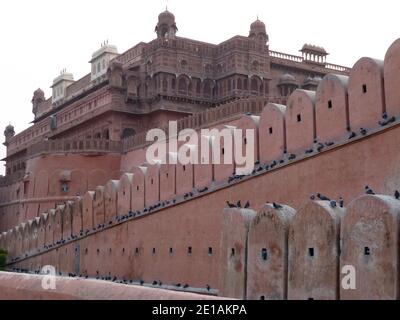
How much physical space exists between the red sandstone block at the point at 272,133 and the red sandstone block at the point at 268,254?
3.04 m

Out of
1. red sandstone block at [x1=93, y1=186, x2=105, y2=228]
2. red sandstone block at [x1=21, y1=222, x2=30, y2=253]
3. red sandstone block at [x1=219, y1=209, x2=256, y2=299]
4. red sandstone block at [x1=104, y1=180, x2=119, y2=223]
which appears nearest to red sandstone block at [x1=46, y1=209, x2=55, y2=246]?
red sandstone block at [x1=21, y1=222, x2=30, y2=253]

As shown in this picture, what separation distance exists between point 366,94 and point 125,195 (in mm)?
8804

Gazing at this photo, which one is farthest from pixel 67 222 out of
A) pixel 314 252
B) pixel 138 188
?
pixel 314 252

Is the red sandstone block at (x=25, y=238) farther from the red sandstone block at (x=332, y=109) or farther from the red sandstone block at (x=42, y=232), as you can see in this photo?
the red sandstone block at (x=332, y=109)

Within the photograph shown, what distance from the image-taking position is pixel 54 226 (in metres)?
21.2

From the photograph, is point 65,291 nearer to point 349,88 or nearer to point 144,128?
point 349,88

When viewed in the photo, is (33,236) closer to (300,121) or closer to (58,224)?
(58,224)

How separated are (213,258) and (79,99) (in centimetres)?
2323

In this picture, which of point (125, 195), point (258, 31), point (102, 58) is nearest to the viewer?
point (125, 195)

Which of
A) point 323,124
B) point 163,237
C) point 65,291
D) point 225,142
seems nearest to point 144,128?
point 163,237

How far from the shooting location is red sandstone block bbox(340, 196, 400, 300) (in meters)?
6.72

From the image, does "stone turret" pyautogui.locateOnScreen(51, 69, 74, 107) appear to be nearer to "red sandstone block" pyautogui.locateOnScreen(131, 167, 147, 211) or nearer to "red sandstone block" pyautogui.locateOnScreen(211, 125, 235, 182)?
"red sandstone block" pyautogui.locateOnScreen(131, 167, 147, 211)

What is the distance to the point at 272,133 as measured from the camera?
11.9m

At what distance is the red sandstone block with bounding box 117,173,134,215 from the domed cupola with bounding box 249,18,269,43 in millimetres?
15707
